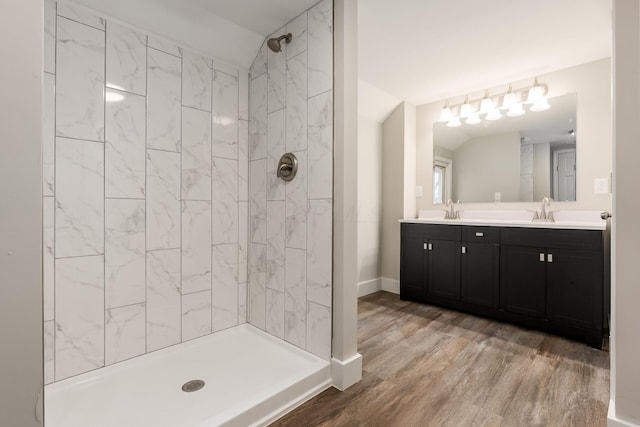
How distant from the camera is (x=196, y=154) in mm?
2113

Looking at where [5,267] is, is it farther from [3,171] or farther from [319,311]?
[319,311]

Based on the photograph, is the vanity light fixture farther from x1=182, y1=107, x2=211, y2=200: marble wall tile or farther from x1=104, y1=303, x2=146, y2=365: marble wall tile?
x1=104, y1=303, x2=146, y2=365: marble wall tile

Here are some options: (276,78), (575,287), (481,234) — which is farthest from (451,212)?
Result: (276,78)

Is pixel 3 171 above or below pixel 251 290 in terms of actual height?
above

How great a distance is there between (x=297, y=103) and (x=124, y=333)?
1.75 metres

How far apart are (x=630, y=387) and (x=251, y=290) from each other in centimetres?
212

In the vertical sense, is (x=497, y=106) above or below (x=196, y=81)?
above

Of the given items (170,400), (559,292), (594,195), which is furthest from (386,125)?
(170,400)

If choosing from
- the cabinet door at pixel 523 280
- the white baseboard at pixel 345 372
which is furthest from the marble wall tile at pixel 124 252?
the cabinet door at pixel 523 280

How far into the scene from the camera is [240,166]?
2.36 m

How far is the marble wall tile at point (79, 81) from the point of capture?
159cm

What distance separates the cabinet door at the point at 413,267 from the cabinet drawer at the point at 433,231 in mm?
44

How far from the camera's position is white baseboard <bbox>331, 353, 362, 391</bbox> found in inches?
66.6

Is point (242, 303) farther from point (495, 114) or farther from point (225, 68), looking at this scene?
point (495, 114)
